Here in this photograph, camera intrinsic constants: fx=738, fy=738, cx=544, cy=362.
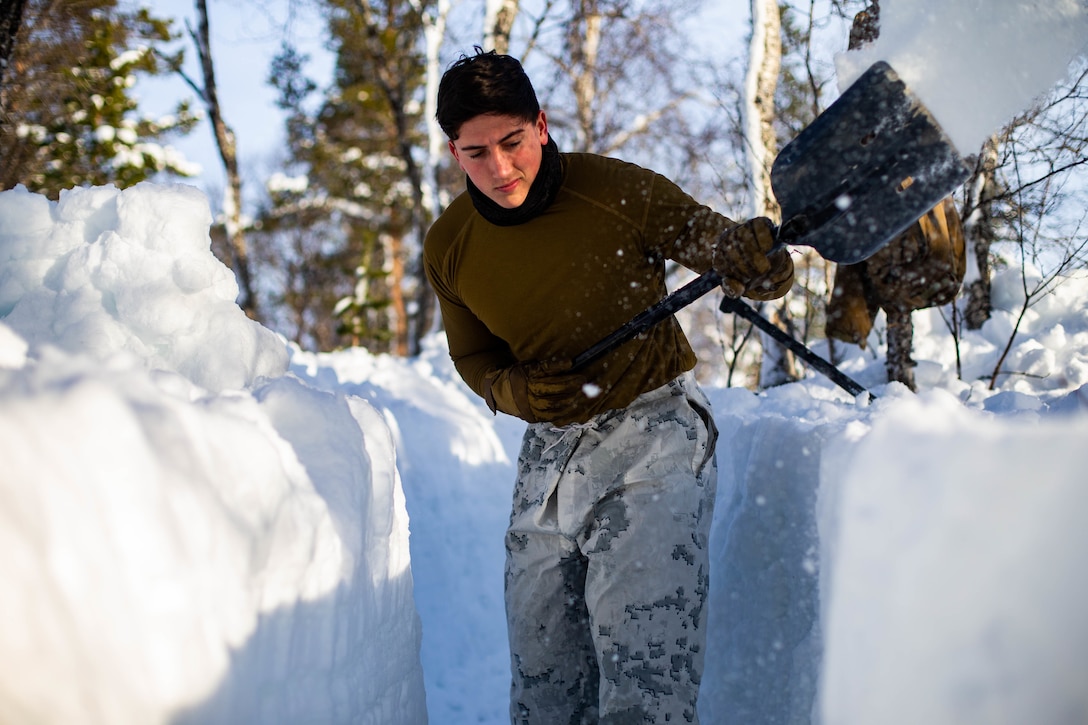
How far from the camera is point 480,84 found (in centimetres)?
183

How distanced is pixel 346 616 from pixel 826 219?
4.85 ft

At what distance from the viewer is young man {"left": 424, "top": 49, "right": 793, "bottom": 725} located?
5.76ft

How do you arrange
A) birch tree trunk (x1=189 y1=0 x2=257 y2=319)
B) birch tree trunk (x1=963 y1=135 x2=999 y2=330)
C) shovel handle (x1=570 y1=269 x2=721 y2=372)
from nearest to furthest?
shovel handle (x1=570 y1=269 x2=721 y2=372) → birch tree trunk (x1=963 y1=135 x2=999 y2=330) → birch tree trunk (x1=189 y1=0 x2=257 y2=319)

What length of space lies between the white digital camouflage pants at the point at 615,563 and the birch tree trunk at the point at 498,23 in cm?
659

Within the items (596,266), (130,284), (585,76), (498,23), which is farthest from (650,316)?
(585,76)

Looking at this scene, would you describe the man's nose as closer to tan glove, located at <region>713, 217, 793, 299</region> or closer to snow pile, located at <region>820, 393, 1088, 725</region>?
tan glove, located at <region>713, 217, 793, 299</region>

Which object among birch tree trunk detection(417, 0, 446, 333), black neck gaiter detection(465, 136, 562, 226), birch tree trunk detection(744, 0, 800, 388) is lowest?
black neck gaiter detection(465, 136, 562, 226)

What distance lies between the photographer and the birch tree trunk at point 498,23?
7.64 metres

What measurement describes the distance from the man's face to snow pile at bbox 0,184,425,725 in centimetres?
65

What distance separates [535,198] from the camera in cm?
188

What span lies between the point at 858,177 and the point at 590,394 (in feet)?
2.89

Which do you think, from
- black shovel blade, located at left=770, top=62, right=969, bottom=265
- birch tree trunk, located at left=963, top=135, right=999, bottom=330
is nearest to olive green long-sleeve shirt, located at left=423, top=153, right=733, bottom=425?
black shovel blade, located at left=770, top=62, right=969, bottom=265

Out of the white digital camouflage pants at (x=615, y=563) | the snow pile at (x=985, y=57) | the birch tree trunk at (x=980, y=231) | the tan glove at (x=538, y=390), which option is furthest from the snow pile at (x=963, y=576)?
the birch tree trunk at (x=980, y=231)

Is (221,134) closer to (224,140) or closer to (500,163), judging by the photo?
(224,140)
